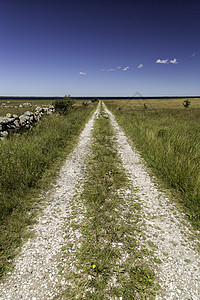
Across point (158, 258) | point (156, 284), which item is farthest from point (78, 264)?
point (158, 258)

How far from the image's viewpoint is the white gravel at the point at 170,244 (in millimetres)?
2648

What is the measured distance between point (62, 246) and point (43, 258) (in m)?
0.44

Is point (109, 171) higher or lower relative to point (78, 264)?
higher

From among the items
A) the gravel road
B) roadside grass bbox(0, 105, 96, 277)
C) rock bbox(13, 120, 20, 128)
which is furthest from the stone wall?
the gravel road

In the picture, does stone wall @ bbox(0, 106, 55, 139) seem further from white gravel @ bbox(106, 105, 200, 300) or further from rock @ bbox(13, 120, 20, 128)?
white gravel @ bbox(106, 105, 200, 300)

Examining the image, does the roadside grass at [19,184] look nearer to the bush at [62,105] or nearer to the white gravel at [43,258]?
the white gravel at [43,258]

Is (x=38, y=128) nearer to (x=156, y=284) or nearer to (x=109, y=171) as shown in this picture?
(x=109, y=171)

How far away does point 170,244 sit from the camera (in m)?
3.47

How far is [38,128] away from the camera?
42.0 feet

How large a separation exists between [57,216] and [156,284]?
2.86m

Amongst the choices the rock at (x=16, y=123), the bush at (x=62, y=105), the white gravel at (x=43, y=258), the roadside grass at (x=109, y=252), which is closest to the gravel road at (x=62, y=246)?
the white gravel at (x=43, y=258)

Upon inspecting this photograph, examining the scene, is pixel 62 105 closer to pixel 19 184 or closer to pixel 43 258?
pixel 19 184

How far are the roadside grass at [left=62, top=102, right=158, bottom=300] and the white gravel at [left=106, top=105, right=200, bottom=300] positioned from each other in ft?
0.95

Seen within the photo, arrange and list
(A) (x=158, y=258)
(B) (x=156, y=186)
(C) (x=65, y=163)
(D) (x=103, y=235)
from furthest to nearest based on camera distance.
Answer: (C) (x=65, y=163), (B) (x=156, y=186), (D) (x=103, y=235), (A) (x=158, y=258)
